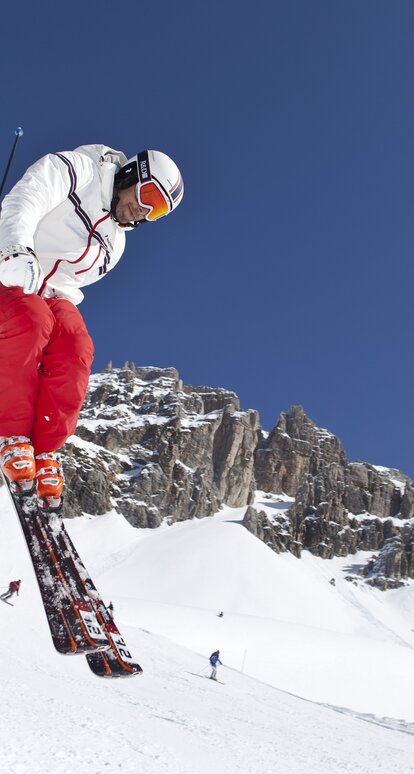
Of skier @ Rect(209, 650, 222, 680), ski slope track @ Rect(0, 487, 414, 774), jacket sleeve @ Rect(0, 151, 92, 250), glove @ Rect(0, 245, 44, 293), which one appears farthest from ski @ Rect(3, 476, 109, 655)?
skier @ Rect(209, 650, 222, 680)

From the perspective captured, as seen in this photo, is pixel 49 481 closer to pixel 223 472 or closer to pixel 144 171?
pixel 144 171

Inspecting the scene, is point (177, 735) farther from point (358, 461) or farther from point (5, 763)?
point (358, 461)

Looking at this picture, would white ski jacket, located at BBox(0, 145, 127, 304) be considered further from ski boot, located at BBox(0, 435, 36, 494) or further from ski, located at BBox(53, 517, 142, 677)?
ski, located at BBox(53, 517, 142, 677)

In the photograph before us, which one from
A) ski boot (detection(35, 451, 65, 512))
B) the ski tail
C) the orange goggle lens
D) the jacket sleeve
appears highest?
the orange goggle lens

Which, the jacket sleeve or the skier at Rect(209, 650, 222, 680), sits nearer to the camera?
the jacket sleeve

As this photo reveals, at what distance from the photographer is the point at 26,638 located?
1884 cm

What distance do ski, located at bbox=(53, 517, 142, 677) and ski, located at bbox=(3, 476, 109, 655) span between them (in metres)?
0.04

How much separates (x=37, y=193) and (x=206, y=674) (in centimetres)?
2375

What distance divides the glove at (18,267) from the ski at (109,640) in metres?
1.32

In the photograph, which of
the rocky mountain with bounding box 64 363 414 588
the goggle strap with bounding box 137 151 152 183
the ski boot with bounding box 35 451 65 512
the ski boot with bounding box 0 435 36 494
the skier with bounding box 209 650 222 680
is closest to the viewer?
the ski boot with bounding box 0 435 36 494

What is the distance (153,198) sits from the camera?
155 inches

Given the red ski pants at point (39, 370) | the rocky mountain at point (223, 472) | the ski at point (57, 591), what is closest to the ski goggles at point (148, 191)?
the red ski pants at point (39, 370)

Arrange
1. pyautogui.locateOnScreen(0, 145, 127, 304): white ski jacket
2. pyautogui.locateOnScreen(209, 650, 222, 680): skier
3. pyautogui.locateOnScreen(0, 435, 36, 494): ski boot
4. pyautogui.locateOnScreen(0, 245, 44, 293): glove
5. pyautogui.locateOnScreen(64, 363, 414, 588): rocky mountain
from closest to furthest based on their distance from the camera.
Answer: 1. pyautogui.locateOnScreen(0, 245, 44, 293): glove
2. pyautogui.locateOnScreen(0, 435, 36, 494): ski boot
3. pyautogui.locateOnScreen(0, 145, 127, 304): white ski jacket
4. pyautogui.locateOnScreen(209, 650, 222, 680): skier
5. pyautogui.locateOnScreen(64, 363, 414, 588): rocky mountain

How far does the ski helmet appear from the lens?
12.8 ft
